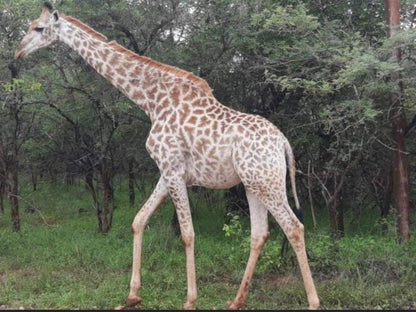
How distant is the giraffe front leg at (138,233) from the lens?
18.3 ft

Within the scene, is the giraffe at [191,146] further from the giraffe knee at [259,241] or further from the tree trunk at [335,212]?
the tree trunk at [335,212]

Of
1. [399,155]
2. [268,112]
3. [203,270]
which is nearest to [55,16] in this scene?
[203,270]

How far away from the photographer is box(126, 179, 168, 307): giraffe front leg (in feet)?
18.3

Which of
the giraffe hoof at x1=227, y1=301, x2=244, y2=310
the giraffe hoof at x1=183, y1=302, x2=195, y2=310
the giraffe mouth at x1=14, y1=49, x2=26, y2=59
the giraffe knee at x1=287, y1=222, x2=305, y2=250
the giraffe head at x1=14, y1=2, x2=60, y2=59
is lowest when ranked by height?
the giraffe hoof at x1=227, y1=301, x2=244, y2=310

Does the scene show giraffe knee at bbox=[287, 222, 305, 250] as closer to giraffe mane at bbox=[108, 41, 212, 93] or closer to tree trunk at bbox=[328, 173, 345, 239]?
→ giraffe mane at bbox=[108, 41, 212, 93]

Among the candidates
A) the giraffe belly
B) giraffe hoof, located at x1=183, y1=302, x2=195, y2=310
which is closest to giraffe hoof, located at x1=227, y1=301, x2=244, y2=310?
giraffe hoof, located at x1=183, y1=302, x2=195, y2=310

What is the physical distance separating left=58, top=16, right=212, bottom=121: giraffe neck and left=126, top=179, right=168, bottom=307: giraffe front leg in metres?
0.92

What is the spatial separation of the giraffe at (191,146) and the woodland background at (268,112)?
827mm

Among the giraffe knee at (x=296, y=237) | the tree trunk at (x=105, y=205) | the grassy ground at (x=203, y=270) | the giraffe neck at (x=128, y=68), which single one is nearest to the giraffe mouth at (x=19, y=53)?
the giraffe neck at (x=128, y=68)

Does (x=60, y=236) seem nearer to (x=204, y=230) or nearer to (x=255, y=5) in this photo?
(x=204, y=230)

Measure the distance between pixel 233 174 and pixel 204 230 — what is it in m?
4.32

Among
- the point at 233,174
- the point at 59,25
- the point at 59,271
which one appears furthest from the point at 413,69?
the point at 59,271

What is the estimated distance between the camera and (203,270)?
7051mm

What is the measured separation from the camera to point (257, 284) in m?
6.46
